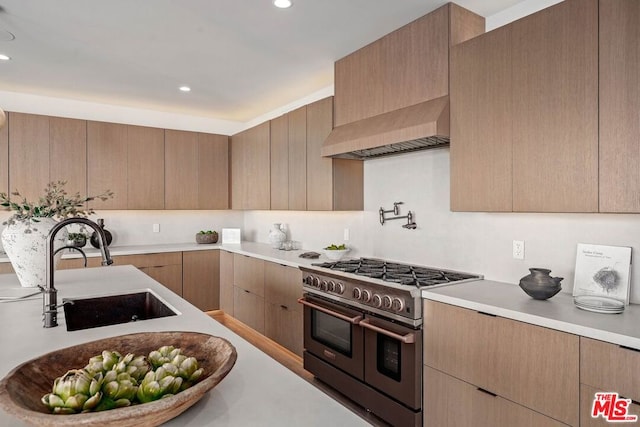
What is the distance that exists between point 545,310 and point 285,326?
2.26 meters

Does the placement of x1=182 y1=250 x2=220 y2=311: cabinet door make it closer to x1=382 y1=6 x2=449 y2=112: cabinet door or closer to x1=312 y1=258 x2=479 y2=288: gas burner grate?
x1=312 y1=258 x2=479 y2=288: gas burner grate

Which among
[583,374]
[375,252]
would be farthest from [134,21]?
[583,374]

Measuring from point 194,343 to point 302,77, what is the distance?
3.12m

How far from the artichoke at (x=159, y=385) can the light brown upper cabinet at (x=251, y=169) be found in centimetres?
345

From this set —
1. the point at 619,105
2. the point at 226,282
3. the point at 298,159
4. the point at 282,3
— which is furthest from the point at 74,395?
the point at 226,282

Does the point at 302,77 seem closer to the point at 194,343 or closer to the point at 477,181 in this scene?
the point at 477,181

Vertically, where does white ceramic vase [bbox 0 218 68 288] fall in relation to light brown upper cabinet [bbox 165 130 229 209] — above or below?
below

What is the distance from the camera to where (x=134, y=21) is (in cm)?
258

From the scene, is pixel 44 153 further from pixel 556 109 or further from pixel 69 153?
pixel 556 109

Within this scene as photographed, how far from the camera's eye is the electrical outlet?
2.32m

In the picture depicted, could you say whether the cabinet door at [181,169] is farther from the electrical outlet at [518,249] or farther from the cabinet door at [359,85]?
the electrical outlet at [518,249]

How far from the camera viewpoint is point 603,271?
1.94 meters

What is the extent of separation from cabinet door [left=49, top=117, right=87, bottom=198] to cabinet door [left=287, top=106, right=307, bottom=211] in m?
2.28

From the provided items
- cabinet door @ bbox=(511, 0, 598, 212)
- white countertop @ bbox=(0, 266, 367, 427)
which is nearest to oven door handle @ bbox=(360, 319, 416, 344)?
cabinet door @ bbox=(511, 0, 598, 212)
